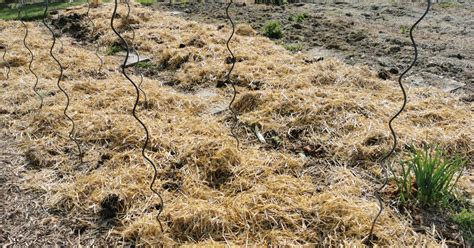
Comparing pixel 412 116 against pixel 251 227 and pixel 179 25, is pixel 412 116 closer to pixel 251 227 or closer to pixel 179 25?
pixel 251 227

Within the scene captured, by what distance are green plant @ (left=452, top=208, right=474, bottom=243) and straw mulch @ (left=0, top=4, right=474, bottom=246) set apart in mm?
214

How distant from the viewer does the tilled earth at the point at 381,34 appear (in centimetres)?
477

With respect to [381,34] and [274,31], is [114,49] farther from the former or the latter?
[381,34]

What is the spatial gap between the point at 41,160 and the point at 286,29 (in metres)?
4.40

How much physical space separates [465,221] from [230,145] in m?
1.62

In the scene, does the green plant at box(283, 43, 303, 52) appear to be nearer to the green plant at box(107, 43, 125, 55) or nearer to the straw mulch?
the straw mulch

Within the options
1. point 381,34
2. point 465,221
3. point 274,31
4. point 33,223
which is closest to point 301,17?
point 274,31

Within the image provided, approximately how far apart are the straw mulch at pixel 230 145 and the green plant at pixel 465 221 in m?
0.21

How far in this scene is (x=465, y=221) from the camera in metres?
2.48

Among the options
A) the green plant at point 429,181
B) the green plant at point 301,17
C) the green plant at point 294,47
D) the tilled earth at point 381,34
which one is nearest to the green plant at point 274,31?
the tilled earth at point 381,34

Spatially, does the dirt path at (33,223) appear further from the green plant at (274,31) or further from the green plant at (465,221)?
the green plant at (274,31)

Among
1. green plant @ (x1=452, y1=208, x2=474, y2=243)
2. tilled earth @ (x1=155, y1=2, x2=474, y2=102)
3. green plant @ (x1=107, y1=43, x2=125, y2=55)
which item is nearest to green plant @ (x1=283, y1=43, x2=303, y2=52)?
tilled earth @ (x1=155, y1=2, x2=474, y2=102)

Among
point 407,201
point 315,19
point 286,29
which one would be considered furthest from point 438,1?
point 407,201

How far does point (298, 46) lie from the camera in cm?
578
